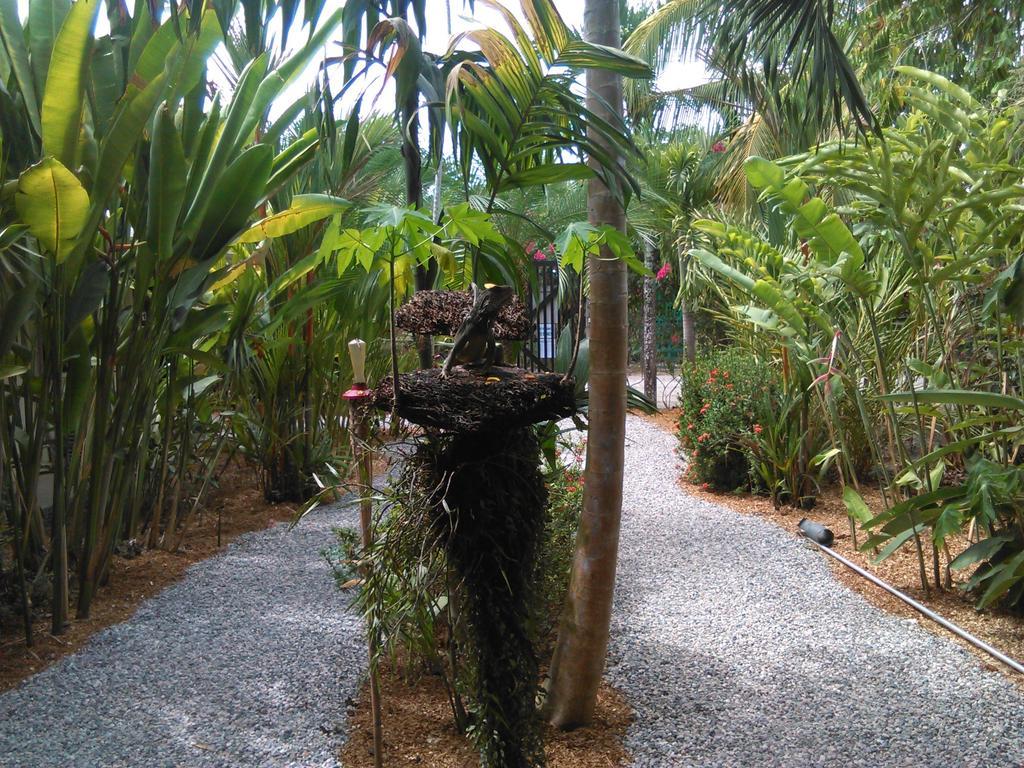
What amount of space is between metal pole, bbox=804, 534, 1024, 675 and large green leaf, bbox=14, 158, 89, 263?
427cm

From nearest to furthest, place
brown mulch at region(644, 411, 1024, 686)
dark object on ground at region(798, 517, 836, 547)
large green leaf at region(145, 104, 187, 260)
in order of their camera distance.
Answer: large green leaf at region(145, 104, 187, 260) < brown mulch at region(644, 411, 1024, 686) < dark object on ground at region(798, 517, 836, 547)

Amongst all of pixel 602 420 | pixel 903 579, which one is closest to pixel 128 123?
pixel 602 420

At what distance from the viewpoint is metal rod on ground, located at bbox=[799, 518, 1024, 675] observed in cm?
344

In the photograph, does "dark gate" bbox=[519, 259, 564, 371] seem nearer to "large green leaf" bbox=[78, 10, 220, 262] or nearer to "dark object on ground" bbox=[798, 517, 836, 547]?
"large green leaf" bbox=[78, 10, 220, 262]

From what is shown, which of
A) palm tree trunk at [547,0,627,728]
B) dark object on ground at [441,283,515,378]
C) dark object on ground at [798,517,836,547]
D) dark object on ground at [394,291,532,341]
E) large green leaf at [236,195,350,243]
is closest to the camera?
dark object on ground at [441,283,515,378]

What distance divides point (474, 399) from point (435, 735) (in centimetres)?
162

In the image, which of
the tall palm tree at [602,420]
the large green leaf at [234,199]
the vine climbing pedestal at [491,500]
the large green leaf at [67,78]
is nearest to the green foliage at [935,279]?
the tall palm tree at [602,420]

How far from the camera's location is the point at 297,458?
6.27 meters

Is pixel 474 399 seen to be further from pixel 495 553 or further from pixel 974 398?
pixel 974 398

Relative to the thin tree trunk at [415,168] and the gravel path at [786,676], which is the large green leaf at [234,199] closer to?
the thin tree trunk at [415,168]

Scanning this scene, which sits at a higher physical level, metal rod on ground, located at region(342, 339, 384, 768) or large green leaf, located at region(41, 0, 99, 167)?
large green leaf, located at region(41, 0, 99, 167)

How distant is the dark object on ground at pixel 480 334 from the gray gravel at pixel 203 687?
1.54m

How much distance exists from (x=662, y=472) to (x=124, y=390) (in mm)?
5437

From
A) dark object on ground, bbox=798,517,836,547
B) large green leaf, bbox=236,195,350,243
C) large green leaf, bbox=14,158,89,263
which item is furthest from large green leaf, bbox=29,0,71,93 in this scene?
dark object on ground, bbox=798,517,836,547
